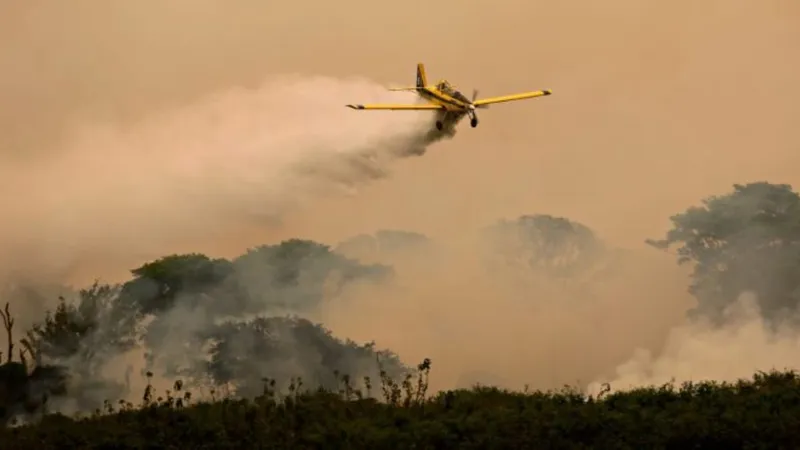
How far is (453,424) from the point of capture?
768 cm

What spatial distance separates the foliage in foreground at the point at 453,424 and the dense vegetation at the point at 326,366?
2 cm

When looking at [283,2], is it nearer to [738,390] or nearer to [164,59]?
[164,59]

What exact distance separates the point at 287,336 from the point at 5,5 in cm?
409

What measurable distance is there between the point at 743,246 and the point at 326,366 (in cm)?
416

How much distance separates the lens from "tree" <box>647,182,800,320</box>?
9.72 metres

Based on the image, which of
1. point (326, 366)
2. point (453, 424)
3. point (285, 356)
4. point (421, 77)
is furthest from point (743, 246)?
point (285, 356)

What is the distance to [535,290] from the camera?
9656 millimetres

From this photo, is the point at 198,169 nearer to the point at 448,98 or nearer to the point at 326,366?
the point at 326,366

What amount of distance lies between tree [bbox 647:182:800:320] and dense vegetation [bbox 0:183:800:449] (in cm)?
1

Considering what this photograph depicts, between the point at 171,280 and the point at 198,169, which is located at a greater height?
the point at 198,169

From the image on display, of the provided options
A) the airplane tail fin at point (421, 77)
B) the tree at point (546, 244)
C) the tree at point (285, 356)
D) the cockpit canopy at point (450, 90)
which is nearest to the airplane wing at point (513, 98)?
the cockpit canopy at point (450, 90)

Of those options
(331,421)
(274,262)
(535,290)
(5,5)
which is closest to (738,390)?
(535,290)

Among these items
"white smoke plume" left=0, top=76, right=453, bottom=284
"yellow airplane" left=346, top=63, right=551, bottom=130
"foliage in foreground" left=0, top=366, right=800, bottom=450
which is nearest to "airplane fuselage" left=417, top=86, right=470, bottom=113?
"yellow airplane" left=346, top=63, right=551, bottom=130

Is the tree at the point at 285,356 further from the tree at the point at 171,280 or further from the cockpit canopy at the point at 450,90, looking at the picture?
the cockpit canopy at the point at 450,90
